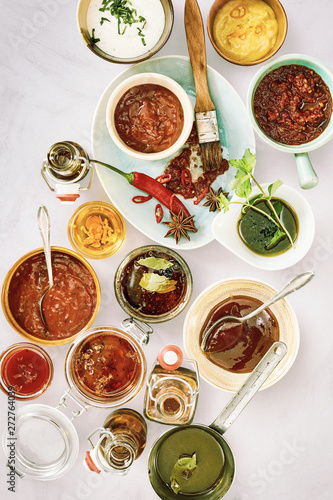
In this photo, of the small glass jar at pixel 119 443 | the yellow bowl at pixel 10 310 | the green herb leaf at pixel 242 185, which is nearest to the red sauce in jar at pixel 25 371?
the yellow bowl at pixel 10 310

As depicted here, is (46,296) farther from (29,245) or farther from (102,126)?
(102,126)

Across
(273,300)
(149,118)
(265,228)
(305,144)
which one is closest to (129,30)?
(149,118)

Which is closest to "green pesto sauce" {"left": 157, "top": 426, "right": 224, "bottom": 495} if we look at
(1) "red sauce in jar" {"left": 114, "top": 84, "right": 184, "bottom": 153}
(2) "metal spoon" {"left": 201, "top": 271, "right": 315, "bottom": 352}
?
(2) "metal spoon" {"left": 201, "top": 271, "right": 315, "bottom": 352}

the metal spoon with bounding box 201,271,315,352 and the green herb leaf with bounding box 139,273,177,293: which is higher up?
the metal spoon with bounding box 201,271,315,352

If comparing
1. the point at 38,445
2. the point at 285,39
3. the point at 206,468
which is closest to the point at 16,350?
the point at 38,445

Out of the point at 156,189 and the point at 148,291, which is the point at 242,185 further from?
the point at 148,291

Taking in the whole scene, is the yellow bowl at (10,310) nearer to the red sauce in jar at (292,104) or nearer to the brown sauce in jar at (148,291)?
the brown sauce in jar at (148,291)

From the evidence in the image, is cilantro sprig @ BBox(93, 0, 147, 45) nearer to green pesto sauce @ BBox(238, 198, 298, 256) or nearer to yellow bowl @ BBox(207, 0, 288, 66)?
yellow bowl @ BBox(207, 0, 288, 66)

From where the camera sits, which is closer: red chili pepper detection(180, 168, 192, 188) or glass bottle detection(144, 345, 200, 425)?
glass bottle detection(144, 345, 200, 425)
